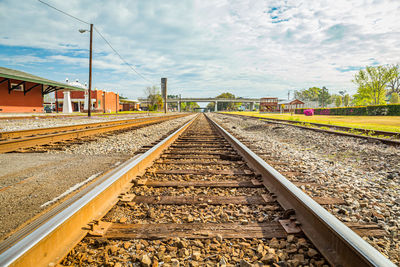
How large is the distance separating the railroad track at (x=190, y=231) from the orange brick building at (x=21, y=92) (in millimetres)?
22950

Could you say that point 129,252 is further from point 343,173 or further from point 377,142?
point 377,142

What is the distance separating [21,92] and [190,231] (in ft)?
95.7

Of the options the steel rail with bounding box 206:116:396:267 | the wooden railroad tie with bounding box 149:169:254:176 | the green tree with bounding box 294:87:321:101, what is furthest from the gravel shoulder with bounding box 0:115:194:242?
the green tree with bounding box 294:87:321:101

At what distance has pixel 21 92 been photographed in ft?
78.3

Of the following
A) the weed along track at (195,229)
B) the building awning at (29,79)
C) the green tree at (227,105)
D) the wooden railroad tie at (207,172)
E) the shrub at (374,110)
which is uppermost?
the green tree at (227,105)

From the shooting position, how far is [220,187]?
9.23 feet

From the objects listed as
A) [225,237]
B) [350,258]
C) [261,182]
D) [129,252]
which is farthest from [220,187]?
[350,258]

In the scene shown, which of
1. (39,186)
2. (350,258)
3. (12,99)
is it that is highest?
(12,99)

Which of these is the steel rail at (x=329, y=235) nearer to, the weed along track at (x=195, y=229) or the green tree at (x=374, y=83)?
the weed along track at (x=195, y=229)

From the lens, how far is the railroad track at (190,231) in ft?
4.60

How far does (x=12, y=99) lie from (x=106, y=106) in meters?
33.7

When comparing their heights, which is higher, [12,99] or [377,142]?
[12,99]

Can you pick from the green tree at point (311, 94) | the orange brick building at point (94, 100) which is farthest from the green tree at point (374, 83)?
the green tree at point (311, 94)

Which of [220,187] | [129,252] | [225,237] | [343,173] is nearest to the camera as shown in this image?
[129,252]
